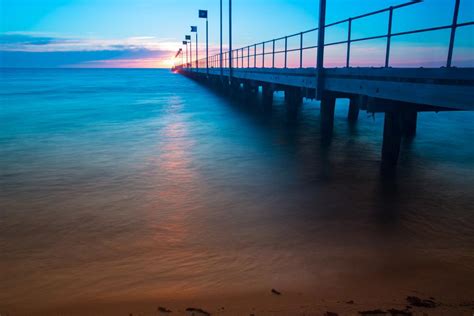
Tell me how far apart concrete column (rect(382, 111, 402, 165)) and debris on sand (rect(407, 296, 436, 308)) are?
16.6ft

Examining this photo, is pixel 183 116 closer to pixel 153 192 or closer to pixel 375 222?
pixel 153 192

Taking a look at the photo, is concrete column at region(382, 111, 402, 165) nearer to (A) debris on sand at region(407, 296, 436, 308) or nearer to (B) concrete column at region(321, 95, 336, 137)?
(B) concrete column at region(321, 95, 336, 137)

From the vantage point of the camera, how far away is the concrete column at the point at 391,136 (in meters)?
7.79

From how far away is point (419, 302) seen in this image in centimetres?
324

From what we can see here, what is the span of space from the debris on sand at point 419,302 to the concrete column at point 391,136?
16.6 ft

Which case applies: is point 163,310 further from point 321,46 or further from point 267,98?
point 267,98

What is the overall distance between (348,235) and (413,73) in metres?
2.77

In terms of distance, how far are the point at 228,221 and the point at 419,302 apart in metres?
2.82

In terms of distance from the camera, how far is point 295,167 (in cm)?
863

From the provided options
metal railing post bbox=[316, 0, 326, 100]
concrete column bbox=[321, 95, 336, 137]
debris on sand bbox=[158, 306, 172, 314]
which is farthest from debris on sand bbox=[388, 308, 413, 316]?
concrete column bbox=[321, 95, 336, 137]

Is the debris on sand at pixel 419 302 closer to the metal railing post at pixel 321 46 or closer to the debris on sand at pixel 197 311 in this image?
the debris on sand at pixel 197 311

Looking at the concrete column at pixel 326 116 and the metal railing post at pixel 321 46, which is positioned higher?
the metal railing post at pixel 321 46

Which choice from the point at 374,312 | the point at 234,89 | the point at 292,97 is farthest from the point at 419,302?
the point at 234,89

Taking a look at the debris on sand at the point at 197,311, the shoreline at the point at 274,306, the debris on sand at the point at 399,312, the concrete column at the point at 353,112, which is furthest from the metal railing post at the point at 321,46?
the concrete column at the point at 353,112
